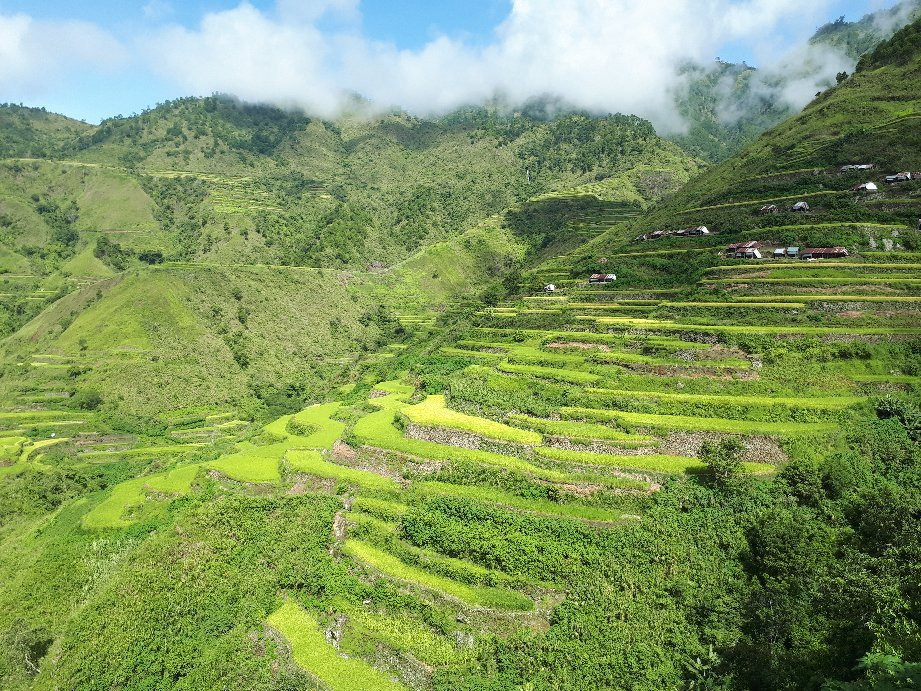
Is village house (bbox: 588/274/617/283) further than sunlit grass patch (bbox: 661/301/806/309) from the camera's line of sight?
Yes

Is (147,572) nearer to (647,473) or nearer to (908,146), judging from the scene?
(647,473)

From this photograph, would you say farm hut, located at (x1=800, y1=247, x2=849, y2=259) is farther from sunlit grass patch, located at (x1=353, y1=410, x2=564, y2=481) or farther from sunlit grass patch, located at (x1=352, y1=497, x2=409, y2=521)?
sunlit grass patch, located at (x1=352, y1=497, x2=409, y2=521)

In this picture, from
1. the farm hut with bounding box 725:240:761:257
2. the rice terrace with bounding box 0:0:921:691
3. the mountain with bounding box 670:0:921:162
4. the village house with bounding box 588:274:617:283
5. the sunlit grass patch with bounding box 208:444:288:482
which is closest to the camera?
the rice terrace with bounding box 0:0:921:691

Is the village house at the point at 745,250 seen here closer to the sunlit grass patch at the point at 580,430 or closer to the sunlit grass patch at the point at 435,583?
the sunlit grass patch at the point at 580,430

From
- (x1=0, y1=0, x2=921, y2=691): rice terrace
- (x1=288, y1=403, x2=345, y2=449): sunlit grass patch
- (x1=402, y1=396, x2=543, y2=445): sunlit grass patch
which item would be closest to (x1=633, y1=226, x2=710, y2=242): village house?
(x1=0, y1=0, x2=921, y2=691): rice terrace

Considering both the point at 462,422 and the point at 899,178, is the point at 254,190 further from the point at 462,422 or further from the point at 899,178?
the point at 899,178

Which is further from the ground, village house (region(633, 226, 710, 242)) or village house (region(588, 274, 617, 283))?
village house (region(633, 226, 710, 242))

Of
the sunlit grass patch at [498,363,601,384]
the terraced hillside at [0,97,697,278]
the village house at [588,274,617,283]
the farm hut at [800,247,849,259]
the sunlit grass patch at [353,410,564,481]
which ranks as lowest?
the sunlit grass patch at [353,410,564,481]

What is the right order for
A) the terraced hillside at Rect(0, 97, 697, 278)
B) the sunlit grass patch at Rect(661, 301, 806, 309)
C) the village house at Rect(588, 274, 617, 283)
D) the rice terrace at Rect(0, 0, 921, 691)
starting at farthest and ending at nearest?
the terraced hillside at Rect(0, 97, 697, 278) → the village house at Rect(588, 274, 617, 283) → the sunlit grass patch at Rect(661, 301, 806, 309) → the rice terrace at Rect(0, 0, 921, 691)

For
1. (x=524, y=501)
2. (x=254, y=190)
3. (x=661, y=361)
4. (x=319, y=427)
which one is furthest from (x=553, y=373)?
(x=254, y=190)
